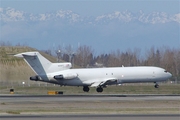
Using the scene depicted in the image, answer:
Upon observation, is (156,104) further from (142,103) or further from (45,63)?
(45,63)

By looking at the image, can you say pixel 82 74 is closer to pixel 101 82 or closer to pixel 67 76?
pixel 67 76

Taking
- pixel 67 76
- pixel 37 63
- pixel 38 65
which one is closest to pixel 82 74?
pixel 67 76

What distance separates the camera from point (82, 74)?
73.2 meters

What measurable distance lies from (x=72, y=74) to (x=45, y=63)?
403 cm

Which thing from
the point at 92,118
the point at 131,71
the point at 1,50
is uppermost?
the point at 1,50

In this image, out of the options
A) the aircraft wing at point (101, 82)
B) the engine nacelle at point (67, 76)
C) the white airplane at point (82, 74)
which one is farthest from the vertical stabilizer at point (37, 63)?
the aircraft wing at point (101, 82)

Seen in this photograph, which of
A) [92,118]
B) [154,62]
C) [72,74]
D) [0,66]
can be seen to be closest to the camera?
[92,118]

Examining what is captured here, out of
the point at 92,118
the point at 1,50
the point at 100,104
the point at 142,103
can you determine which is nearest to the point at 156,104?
the point at 142,103

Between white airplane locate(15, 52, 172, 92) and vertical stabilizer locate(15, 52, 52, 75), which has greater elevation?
vertical stabilizer locate(15, 52, 52, 75)

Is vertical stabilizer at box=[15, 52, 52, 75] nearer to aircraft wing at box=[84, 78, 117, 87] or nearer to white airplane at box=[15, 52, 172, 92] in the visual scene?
white airplane at box=[15, 52, 172, 92]

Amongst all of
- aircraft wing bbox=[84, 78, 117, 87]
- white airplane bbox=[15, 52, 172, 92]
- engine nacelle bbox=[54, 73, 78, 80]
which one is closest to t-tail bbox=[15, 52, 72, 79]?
white airplane bbox=[15, 52, 172, 92]

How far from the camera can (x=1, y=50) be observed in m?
154

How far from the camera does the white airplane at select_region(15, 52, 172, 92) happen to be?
72.0 meters

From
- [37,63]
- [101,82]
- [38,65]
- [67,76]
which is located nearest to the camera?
[67,76]
